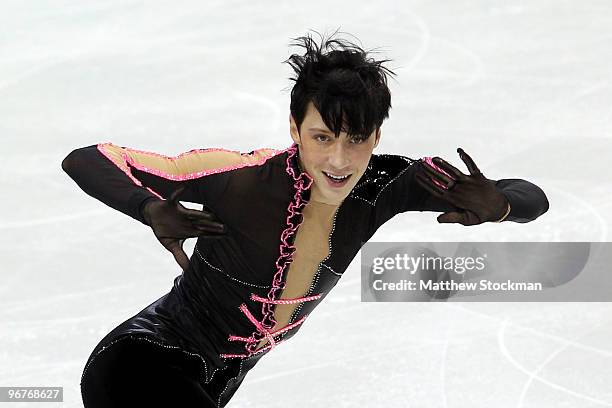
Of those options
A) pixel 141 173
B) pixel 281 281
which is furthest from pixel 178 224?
pixel 281 281

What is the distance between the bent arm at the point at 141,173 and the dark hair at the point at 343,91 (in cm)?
31

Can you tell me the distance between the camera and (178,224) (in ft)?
9.24

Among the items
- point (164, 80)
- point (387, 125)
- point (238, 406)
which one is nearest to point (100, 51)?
point (164, 80)

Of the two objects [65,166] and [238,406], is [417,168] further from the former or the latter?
[238,406]

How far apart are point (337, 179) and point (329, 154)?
0.09m

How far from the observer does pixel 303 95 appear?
3.14 m

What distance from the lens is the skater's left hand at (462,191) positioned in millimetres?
3236

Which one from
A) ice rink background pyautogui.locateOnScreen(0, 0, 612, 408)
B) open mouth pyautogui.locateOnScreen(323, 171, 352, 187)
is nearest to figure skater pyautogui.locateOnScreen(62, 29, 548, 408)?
open mouth pyautogui.locateOnScreen(323, 171, 352, 187)

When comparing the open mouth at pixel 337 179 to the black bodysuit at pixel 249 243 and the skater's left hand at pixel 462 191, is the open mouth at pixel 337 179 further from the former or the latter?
the skater's left hand at pixel 462 191

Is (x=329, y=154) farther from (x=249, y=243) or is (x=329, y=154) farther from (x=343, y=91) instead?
(x=249, y=243)

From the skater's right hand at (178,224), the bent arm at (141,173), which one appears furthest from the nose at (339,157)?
the skater's right hand at (178,224)

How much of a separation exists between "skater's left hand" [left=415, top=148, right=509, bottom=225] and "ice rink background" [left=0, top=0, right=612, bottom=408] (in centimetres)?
126

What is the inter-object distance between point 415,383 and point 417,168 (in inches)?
51.2

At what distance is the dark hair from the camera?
3.06 metres
